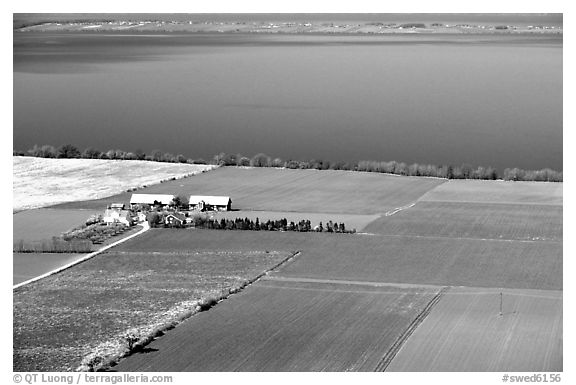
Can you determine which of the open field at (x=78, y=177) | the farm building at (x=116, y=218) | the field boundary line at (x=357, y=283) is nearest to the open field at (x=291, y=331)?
the field boundary line at (x=357, y=283)

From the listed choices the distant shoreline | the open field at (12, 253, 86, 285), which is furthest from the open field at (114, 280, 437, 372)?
the distant shoreline

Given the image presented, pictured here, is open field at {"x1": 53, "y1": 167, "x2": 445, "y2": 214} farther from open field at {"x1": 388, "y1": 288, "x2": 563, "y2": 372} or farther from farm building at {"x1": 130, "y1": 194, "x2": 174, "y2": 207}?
open field at {"x1": 388, "y1": 288, "x2": 563, "y2": 372}

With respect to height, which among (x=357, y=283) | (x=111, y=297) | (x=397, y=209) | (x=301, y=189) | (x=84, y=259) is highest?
(x=111, y=297)

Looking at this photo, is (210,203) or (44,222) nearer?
(44,222)

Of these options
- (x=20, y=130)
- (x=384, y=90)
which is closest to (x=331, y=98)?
(x=384, y=90)

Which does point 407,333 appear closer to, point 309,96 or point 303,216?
point 303,216

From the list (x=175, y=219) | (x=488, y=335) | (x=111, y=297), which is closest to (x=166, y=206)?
(x=175, y=219)
